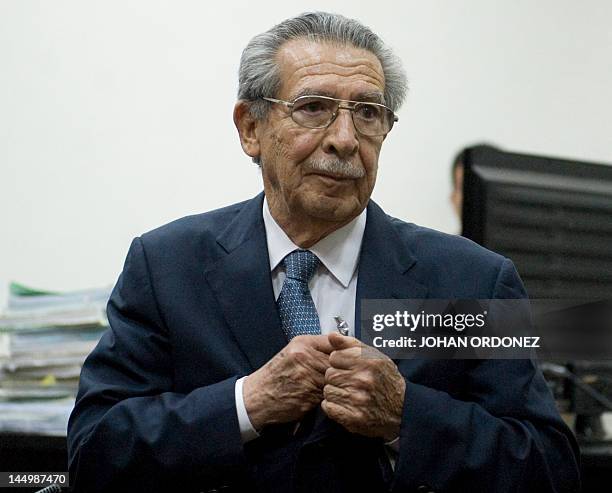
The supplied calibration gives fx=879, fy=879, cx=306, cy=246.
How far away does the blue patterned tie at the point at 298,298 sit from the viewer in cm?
123

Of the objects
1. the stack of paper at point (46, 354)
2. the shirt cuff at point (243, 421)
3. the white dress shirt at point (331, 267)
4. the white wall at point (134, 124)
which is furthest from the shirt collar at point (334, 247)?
the white wall at point (134, 124)

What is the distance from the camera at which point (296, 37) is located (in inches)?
51.9

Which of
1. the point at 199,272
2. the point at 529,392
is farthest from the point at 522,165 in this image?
the point at 199,272

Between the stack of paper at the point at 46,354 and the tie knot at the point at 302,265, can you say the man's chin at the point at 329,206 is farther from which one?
the stack of paper at the point at 46,354

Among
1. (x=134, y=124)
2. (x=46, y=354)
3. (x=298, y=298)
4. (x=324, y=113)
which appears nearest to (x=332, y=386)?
(x=298, y=298)

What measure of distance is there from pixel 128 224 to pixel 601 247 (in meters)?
1.16

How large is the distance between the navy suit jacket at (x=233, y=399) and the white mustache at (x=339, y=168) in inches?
4.6

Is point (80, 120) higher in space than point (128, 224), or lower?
higher

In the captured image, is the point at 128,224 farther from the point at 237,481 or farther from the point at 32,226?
the point at 237,481

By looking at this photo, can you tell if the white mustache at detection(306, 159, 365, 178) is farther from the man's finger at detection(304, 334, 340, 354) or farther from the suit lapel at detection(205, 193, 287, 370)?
the man's finger at detection(304, 334, 340, 354)

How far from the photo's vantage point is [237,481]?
1.16 metres

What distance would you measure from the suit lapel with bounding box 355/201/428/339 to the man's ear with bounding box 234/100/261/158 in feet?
0.75

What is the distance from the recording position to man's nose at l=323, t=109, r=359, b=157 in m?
1.25

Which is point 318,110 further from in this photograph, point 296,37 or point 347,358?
point 347,358
